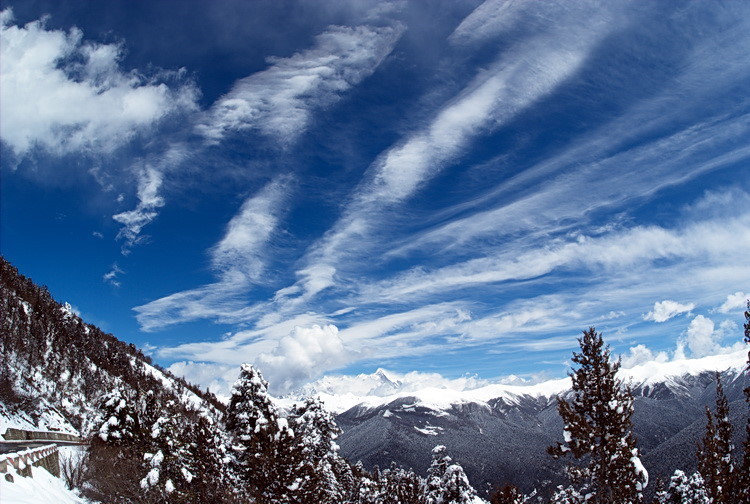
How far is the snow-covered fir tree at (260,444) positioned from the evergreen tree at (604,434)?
13763 millimetres

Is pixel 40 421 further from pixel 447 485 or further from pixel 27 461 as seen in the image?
pixel 27 461

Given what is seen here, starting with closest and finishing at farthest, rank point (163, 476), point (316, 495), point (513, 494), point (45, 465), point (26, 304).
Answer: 1. point (45, 465)
2. point (163, 476)
3. point (316, 495)
4. point (513, 494)
5. point (26, 304)

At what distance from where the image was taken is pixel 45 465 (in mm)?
16906

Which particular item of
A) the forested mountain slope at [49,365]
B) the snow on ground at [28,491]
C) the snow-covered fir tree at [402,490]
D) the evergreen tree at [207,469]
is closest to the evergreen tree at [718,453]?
the evergreen tree at [207,469]

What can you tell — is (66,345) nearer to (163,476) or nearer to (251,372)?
(251,372)

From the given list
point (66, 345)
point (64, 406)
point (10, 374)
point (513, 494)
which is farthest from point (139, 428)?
point (66, 345)

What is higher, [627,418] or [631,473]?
[627,418]

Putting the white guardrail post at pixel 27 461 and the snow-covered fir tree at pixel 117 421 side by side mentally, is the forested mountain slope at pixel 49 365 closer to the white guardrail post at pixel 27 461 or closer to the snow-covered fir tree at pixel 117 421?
the snow-covered fir tree at pixel 117 421

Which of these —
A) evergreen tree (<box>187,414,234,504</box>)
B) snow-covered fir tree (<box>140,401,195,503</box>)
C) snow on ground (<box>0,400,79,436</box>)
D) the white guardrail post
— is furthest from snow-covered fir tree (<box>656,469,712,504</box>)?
snow on ground (<box>0,400,79,436</box>)

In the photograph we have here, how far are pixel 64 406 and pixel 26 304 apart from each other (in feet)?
88.5

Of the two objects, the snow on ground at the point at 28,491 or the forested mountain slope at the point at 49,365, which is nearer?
the snow on ground at the point at 28,491

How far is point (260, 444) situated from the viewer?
24.2m

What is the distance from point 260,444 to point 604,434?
667 inches

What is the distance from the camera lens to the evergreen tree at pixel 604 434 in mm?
19141
